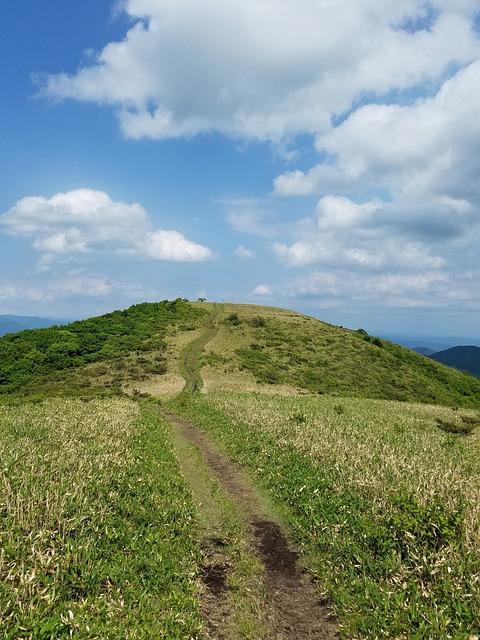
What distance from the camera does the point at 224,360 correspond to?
219 ft

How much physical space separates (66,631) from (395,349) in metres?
91.0

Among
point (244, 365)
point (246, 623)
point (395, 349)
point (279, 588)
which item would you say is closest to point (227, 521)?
point (279, 588)

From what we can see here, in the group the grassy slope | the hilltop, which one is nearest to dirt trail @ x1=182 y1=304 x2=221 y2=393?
the hilltop

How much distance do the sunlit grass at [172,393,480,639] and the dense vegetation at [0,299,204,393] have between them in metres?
45.3

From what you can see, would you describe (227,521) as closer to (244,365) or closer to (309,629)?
(309,629)

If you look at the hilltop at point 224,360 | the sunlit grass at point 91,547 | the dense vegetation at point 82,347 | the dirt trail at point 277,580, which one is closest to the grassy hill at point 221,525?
the sunlit grass at point 91,547

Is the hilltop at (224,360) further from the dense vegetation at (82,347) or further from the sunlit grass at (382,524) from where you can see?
the sunlit grass at (382,524)

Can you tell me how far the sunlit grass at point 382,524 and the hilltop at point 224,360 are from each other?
1402 inches

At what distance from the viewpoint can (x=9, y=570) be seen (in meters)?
7.21

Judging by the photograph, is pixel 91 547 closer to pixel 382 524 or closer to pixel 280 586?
pixel 280 586

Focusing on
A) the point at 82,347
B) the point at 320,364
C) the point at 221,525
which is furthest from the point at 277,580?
the point at 82,347

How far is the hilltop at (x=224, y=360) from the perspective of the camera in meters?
57.9

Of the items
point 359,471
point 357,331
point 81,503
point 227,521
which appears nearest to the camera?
point 81,503

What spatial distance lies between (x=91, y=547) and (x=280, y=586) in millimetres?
4648
